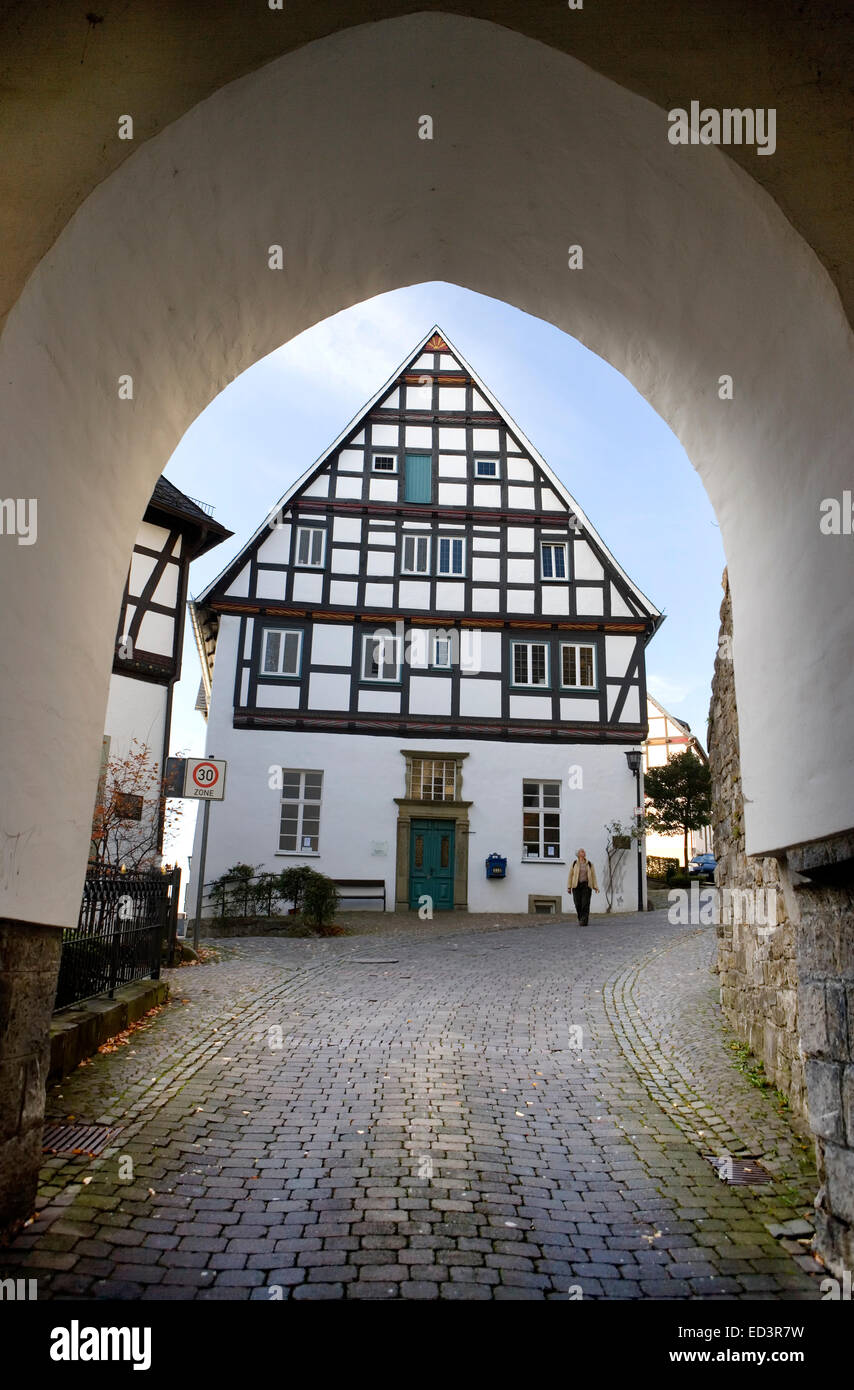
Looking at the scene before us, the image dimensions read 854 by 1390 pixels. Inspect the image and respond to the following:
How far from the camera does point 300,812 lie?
64.5 ft

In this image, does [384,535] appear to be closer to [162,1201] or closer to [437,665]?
[437,665]

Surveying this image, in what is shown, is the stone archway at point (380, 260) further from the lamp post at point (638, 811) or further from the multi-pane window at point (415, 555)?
the multi-pane window at point (415, 555)

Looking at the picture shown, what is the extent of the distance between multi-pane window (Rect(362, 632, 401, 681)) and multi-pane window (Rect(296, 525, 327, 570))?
2098 mm

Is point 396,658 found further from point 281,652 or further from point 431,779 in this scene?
point 431,779

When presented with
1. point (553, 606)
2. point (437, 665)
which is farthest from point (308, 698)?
point (553, 606)

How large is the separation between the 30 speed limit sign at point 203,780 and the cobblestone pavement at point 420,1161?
3.64 meters

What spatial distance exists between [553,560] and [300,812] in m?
8.03

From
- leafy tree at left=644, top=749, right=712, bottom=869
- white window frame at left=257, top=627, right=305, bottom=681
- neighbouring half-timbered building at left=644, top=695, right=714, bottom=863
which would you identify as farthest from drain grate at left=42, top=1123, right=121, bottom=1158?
neighbouring half-timbered building at left=644, top=695, right=714, bottom=863

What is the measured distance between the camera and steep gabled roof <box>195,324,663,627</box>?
67.5 feet

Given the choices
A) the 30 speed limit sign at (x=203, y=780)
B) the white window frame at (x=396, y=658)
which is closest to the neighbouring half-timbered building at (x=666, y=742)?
the white window frame at (x=396, y=658)

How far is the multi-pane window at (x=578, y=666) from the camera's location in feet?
68.3

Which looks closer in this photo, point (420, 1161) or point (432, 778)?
point (420, 1161)

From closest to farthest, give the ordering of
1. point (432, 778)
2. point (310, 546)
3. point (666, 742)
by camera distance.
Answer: point (432, 778) → point (310, 546) → point (666, 742)

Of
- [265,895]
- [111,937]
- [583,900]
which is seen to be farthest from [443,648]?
[111,937]
